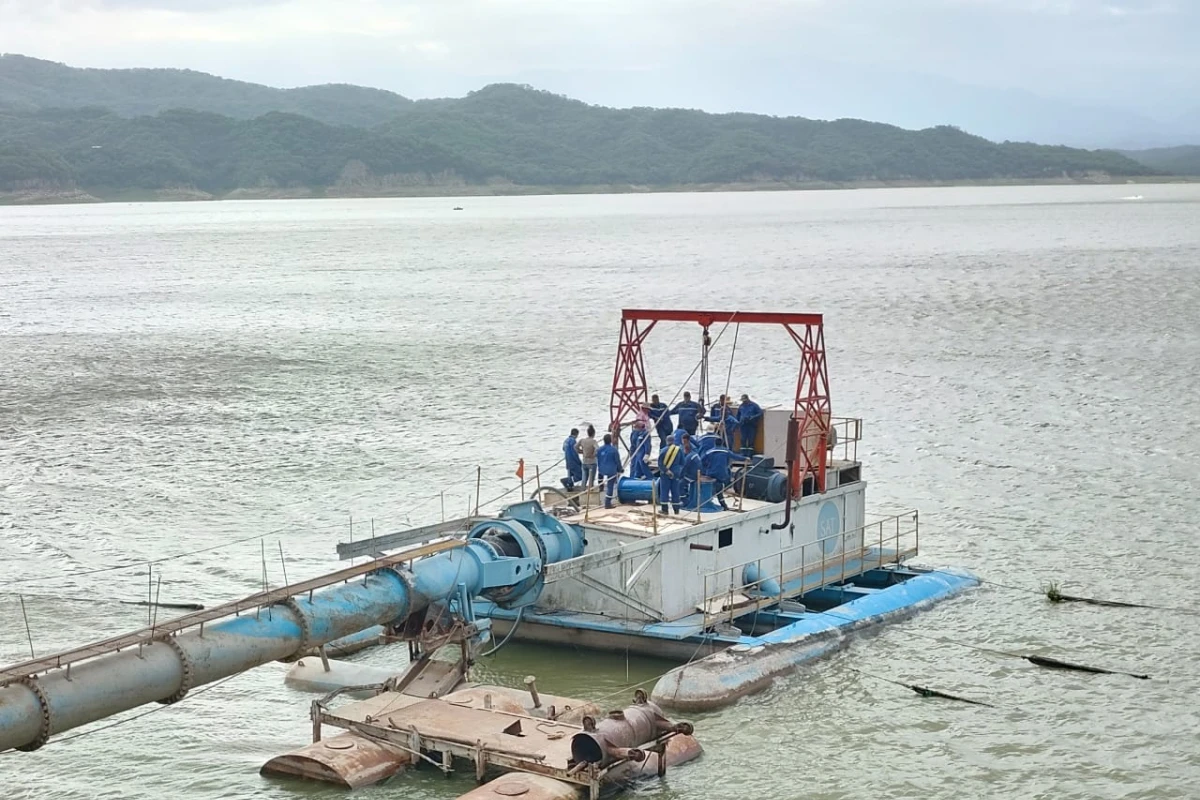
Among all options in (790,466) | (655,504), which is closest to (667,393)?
(790,466)

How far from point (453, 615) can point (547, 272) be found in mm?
90743

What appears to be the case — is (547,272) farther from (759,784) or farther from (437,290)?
(759,784)

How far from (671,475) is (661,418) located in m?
3.73

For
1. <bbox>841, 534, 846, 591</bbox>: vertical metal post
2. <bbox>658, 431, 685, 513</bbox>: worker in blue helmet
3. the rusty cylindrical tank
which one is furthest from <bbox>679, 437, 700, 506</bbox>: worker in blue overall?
the rusty cylindrical tank

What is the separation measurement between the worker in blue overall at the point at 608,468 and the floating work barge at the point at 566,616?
21 centimetres

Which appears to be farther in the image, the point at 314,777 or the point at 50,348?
the point at 50,348

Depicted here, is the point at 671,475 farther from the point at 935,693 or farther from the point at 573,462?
the point at 935,693

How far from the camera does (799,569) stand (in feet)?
86.3

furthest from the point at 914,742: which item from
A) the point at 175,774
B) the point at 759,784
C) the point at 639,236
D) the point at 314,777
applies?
the point at 639,236

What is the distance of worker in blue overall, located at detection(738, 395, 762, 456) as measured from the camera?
90.2ft

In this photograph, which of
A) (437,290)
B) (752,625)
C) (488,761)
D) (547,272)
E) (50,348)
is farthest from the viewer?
(547,272)

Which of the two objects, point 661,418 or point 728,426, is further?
point 661,418

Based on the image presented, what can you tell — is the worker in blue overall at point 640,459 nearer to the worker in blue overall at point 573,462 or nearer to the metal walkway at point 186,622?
the worker in blue overall at point 573,462

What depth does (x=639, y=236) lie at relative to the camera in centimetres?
16762
